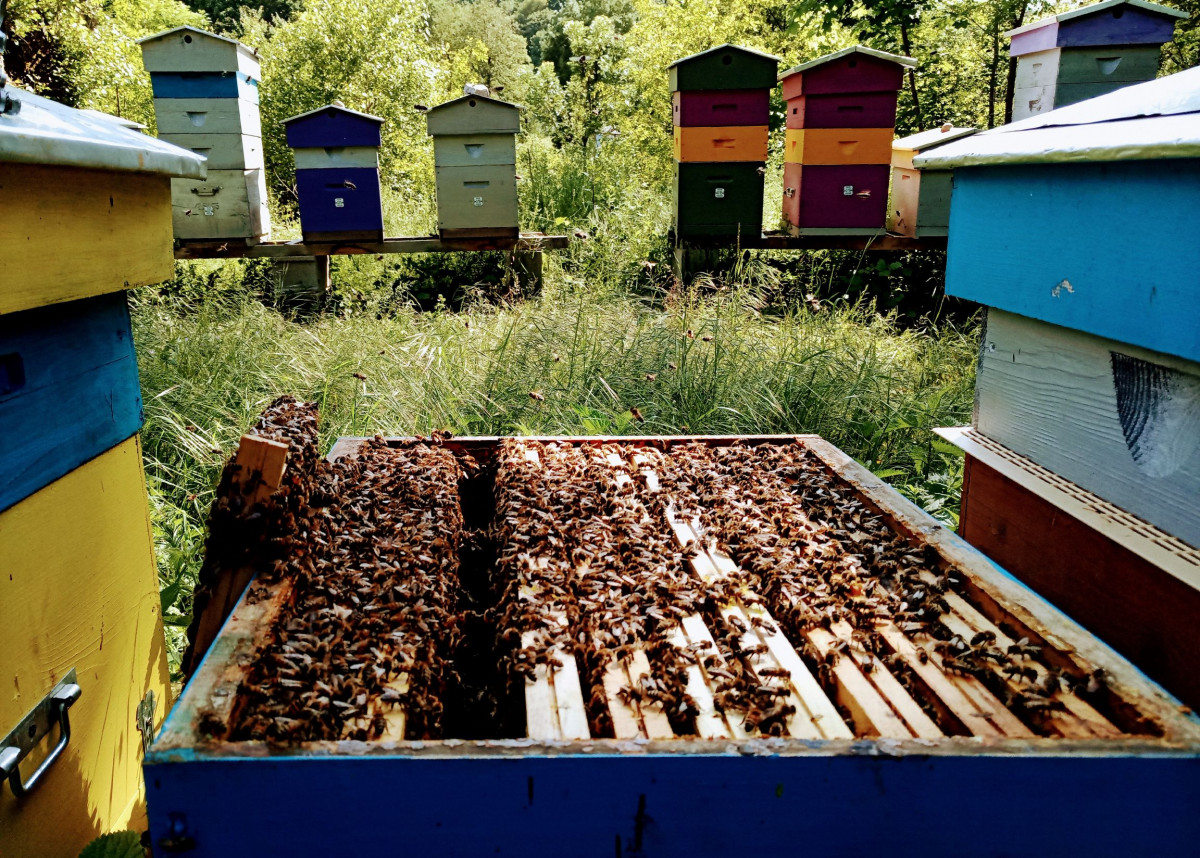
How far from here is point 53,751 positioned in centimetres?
155

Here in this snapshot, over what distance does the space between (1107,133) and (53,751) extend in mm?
2433

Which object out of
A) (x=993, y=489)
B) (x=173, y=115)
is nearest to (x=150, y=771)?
(x=993, y=489)

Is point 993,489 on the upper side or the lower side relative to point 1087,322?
lower

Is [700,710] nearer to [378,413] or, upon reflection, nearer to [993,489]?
[993,489]

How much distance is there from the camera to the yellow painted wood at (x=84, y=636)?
1476 mm

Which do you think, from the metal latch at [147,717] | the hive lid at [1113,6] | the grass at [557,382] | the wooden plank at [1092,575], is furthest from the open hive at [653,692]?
the hive lid at [1113,6]

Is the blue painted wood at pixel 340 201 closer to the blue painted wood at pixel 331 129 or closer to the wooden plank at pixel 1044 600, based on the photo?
the blue painted wood at pixel 331 129

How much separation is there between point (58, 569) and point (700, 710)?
1202 millimetres

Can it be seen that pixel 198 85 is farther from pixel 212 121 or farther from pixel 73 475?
pixel 73 475

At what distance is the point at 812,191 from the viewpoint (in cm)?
711

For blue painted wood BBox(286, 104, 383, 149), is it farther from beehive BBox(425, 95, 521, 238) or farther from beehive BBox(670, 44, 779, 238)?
beehive BBox(670, 44, 779, 238)

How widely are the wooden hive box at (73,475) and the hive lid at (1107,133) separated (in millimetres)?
1923

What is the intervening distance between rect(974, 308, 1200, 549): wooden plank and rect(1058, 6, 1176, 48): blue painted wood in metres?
5.71

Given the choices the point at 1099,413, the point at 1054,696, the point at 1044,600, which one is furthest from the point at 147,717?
the point at 1099,413
